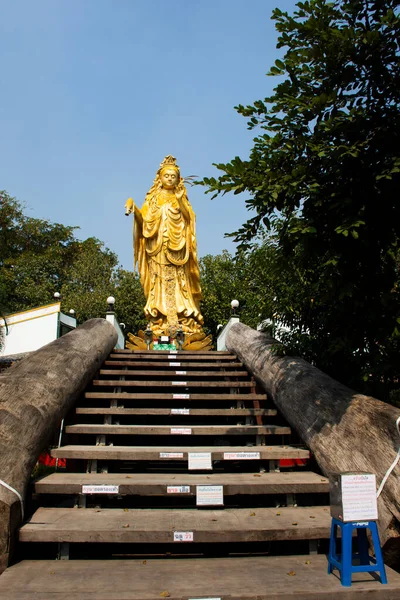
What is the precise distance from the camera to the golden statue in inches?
493

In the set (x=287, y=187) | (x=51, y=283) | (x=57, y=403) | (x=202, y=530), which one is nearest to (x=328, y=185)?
(x=287, y=187)

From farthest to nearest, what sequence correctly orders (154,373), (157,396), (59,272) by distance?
(59,272), (154,373), (157,396)

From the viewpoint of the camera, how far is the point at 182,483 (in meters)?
3.51

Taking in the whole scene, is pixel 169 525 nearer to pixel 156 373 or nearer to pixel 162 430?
pixel 162 430

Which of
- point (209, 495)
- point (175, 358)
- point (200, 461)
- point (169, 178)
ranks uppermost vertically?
point (169, 178)

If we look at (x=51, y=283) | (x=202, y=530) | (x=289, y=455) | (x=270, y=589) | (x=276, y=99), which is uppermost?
(x=51, y=283)

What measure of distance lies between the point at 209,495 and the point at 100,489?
0.75 m

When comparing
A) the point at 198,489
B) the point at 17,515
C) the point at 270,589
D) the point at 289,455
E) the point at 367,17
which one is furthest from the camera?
the point at 289,455

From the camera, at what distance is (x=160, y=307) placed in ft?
41.1

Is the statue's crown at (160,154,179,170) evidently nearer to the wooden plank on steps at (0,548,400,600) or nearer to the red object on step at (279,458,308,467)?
the red object on step at (279,458,308,467)

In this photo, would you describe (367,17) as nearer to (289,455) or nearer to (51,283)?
(289,455)

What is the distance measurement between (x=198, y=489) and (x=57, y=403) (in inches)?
57.8

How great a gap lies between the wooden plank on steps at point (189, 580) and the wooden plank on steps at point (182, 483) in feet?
1.72

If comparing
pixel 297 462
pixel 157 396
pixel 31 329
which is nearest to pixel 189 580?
pixel 157 396
